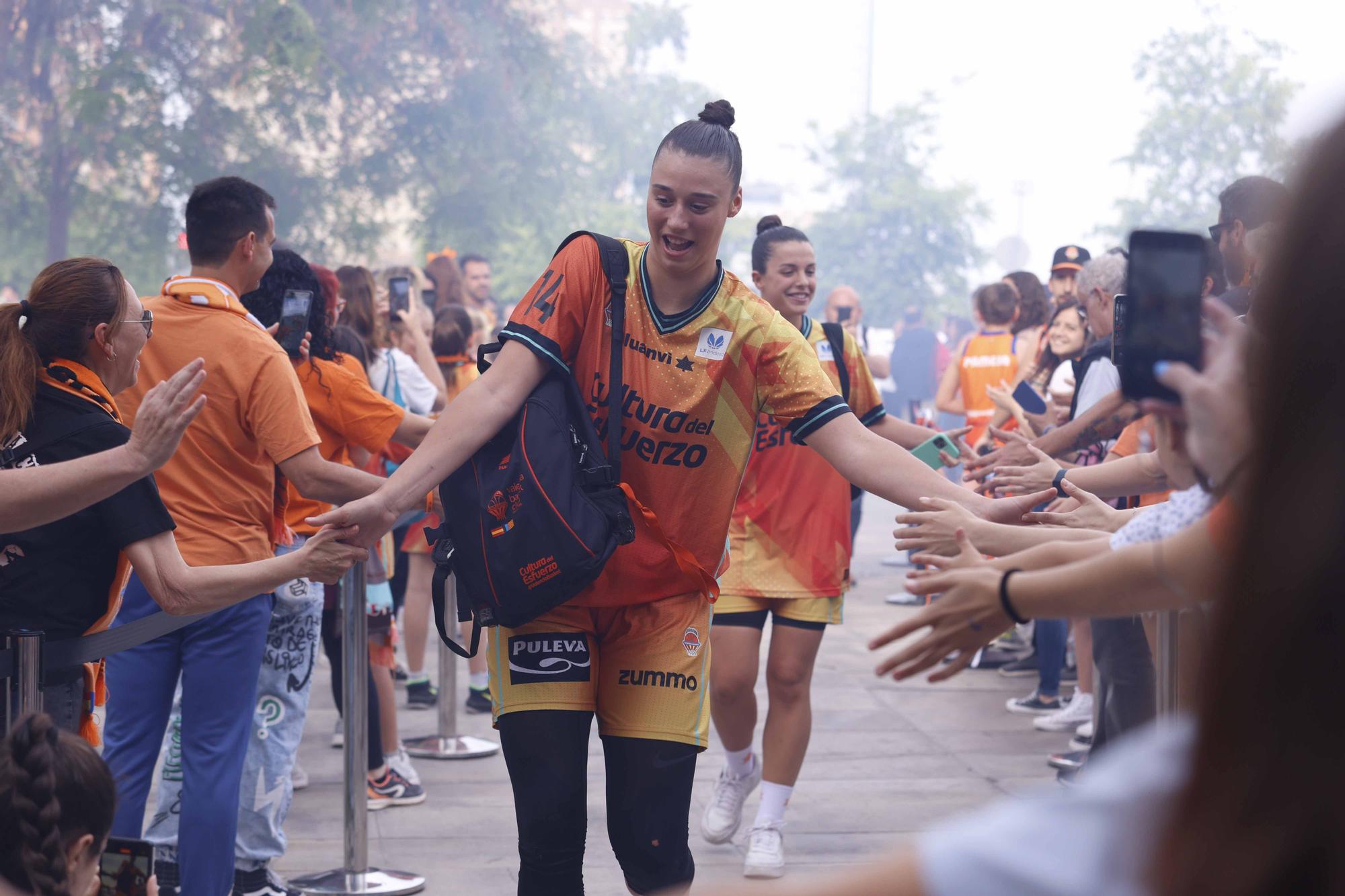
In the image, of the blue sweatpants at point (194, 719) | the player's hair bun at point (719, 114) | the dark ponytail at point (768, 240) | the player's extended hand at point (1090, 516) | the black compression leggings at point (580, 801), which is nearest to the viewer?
the player's extended hand at point (1090, 516)

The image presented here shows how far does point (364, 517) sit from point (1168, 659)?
1854 millimetres

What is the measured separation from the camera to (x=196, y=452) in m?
3.93

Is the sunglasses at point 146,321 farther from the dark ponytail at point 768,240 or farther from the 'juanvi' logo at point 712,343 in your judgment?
the dark ponytail at point 768,240

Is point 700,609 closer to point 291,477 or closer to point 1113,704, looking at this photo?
point 291,477

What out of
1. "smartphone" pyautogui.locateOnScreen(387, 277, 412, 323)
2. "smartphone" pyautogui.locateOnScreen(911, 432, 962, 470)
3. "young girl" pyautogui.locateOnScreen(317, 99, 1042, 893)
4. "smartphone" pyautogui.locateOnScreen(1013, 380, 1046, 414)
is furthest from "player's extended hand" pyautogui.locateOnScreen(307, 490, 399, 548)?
"smartphone" pyautogui.locateOnScreen(1013, 380, 1046, 414)

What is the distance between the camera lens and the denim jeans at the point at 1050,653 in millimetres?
7516

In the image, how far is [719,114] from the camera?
3.52 m

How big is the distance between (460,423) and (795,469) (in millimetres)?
2332

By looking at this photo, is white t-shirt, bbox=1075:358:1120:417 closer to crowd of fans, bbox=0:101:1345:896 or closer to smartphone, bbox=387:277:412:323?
crowd of fans, bbox=0:101:1345:896

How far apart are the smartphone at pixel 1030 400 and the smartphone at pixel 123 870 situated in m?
5.73

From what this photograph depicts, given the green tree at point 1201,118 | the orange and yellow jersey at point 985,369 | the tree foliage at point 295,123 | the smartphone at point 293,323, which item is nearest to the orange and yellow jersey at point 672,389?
the smartphone at point 293,323

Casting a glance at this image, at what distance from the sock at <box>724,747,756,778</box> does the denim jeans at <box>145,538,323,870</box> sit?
5.41 ft

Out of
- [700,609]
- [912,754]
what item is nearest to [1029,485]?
[700,609]

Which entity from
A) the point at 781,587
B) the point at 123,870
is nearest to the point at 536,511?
the point at 123,870
